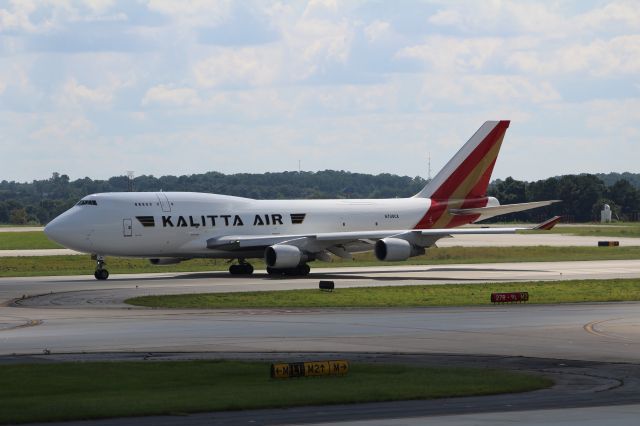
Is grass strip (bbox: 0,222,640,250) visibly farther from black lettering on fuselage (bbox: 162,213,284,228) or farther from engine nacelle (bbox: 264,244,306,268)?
engine nacelle (bbox: 264,244,306,268)

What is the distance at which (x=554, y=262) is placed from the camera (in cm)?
7969

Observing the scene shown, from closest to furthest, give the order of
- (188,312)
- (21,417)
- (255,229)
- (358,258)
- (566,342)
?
(21,417), (566,342), (188,312), (255,229), (358,258)

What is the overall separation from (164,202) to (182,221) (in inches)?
58.0

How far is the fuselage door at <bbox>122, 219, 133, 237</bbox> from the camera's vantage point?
66.2m

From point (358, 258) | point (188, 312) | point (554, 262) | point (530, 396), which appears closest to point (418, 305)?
point (188, 312)

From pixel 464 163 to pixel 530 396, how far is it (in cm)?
5468

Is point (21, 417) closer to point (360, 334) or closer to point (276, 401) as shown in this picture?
point (276, 401)

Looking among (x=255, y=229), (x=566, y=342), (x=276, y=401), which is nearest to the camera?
(x=276, y=401)

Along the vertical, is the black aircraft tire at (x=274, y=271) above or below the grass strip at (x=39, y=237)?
below

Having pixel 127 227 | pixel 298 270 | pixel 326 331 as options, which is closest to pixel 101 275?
pixel 127 227

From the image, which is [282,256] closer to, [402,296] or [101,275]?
[101,275]

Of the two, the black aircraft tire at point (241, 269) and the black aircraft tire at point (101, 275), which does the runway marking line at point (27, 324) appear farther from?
the black aircraft tire at point (241, 269)

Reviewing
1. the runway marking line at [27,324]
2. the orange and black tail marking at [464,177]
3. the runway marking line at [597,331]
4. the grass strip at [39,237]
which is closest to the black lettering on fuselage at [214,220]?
the orange and black tail marking at [464,177]

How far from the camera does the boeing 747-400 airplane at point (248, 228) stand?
217ft
